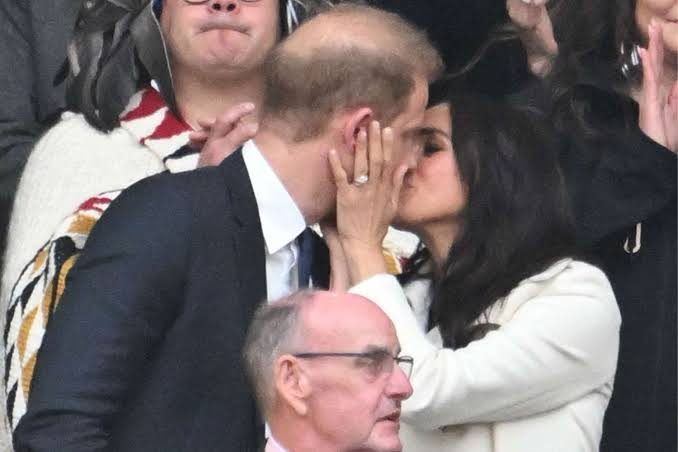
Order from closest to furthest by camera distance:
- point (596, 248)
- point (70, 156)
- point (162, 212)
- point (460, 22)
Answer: point (162, 212) < point (596, 248) < point (70, 156) < point (460, 22)

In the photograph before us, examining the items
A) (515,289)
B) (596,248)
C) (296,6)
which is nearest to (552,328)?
(515,289)

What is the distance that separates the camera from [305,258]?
3961 millimetres

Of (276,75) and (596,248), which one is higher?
(276,75)

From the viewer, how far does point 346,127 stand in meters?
3.82

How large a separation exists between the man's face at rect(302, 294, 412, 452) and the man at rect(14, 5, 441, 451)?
0.33 metres

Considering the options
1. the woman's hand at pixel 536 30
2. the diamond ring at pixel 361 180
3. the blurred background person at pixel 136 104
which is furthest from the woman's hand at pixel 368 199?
the woman's hand at pixel 536 30

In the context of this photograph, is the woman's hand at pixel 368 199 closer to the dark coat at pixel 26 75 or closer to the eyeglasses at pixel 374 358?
the eyeglasses at pixel 374 358

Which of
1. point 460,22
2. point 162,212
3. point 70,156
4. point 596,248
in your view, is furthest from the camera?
point 460,22

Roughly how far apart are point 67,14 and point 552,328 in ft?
5.63

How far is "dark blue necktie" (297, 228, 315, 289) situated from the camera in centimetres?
394

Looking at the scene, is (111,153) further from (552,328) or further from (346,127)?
(552,328)

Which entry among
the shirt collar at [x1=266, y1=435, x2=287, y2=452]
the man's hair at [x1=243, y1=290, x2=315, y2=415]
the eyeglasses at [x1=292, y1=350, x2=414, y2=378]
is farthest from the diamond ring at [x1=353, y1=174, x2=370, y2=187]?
the shirt collar at [x1=266, y1=435, x2=287, y2=452]

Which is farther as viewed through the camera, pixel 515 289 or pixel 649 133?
pixel 649 133

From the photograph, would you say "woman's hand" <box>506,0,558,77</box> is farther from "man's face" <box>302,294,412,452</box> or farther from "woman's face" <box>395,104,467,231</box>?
"man's face" <box>302,294,412,452</box>
